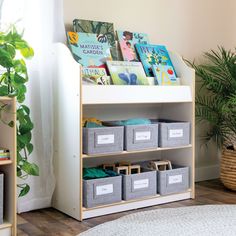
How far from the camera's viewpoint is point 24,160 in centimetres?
239

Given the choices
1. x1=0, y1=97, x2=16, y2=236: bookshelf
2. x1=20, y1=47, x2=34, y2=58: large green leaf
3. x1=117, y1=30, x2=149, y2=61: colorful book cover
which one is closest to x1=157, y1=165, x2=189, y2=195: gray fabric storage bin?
x1=117, y1=30, x2=149, y2=61: colorful book cover

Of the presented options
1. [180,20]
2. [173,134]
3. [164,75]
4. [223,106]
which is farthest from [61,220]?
[180,20]

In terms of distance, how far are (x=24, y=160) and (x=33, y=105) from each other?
1.26 feet

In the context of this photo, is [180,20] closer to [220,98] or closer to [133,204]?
[220,98]

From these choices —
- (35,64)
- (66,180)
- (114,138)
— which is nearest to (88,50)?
(35,64)

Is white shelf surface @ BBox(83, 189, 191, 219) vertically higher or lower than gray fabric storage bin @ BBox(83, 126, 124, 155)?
lower

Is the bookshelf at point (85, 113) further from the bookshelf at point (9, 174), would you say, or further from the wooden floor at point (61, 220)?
the bookshelf at point (9, 174)

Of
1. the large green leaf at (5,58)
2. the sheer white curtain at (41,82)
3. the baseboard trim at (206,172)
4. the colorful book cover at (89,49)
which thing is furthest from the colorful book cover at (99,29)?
the baseboard trim at (206,172)

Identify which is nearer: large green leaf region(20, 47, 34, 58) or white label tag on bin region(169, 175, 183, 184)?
large green leaf region(20, 47, 34, 58)

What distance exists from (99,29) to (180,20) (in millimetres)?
791

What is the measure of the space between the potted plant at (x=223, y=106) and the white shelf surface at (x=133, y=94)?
35 cm

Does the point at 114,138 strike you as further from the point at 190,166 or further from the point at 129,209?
the point at 190,166

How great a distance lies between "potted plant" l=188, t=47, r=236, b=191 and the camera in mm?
3135

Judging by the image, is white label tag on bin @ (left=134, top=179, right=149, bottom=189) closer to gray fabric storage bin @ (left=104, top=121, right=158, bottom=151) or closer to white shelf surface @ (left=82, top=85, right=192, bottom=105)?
gray fabric storage bin @ (left=104, top=121, right=158, bottom=151)
